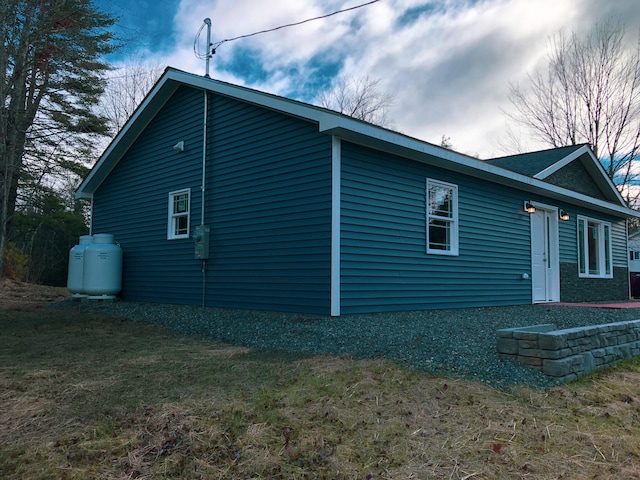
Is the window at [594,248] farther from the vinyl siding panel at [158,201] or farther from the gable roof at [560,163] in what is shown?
the vinyl siding panel at [158,201]

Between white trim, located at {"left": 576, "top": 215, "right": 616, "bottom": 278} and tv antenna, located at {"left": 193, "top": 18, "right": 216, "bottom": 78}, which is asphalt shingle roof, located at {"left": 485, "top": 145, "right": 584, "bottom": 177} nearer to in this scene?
white trim, located at {"left": 576, "top": 215, "right": 616, "bottom": 278}

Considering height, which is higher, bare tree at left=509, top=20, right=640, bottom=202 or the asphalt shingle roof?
bare tree at left=509, top=20, right=640, bottom=202

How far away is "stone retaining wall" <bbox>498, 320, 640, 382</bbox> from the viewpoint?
4219mm

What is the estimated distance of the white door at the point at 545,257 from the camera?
10.7 m

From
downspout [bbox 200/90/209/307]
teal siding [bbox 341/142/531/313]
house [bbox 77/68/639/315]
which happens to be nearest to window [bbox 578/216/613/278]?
house [bbox 77/68/639/315]

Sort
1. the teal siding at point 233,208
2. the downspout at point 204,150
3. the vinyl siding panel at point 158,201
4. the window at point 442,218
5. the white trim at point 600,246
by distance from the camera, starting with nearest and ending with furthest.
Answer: the teal siding at point 233,208 < the window at point 442,218 < the downspout at point 204,150 < the vinyl siding panel at point 158,201 < the white trim at point 600,246

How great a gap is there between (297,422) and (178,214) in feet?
23.6

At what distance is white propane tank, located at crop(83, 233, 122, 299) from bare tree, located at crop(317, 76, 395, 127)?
1692 centimetres

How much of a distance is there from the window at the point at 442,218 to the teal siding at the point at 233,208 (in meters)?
2.31

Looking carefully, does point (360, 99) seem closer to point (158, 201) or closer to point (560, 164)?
point (560, 164)

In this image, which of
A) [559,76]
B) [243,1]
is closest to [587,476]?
[243,1]

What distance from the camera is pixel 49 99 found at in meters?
15.9

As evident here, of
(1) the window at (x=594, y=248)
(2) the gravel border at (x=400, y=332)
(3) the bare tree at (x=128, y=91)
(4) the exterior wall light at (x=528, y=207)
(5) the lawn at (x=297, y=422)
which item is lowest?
(5) the lawn at (x=297, y=422)

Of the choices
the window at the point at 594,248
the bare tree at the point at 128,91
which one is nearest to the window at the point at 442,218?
the window at the point at 594,248
